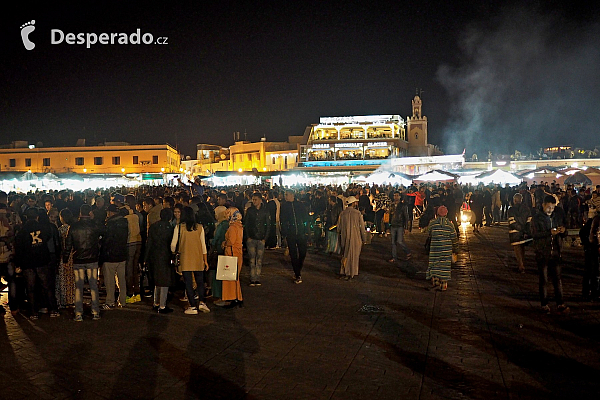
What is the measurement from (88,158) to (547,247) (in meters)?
64.1

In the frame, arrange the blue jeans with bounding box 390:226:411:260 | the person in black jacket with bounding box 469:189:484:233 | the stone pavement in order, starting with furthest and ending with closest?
the person in black jacket with bounding box 469:189:484:233 → the blue jeans with bounding box 390:226:411:260 → the stone pavement

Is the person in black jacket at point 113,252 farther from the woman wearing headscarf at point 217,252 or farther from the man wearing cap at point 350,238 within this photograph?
the man wearing cap at point 350,238

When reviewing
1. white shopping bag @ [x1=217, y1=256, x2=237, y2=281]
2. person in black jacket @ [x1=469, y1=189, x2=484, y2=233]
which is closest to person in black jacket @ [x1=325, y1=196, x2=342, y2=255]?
white shopping bag @ [x1=217, y1=256, x2=237, y2=281]

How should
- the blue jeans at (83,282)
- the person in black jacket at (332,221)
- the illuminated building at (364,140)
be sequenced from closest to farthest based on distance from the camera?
1. the blue jeans at (83,282)
2. the person in black jacket at (332,221)
3. the illuminated building at (364,140)

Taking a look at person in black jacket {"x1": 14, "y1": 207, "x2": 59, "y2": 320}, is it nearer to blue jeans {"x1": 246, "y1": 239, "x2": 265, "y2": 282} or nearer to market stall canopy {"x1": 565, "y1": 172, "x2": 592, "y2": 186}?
blue jeans {"x1": 246, "y1": 239, "x2": 265, "y2": 282}

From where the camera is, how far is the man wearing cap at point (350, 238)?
9828mm

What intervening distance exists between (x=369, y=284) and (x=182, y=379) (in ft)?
16.8

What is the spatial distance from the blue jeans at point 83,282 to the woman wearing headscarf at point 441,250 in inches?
199

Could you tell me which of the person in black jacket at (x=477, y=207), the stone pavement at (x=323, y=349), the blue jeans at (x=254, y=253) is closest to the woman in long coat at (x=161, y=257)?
the stone pavement at (x=323, y=349)

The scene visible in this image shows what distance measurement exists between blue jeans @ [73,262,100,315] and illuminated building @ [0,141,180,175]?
184 feet

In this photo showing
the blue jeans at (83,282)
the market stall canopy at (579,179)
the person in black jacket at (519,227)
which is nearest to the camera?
the blue jeans at (83,282)

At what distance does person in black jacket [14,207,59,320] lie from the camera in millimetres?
7078

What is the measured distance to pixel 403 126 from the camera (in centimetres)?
8181

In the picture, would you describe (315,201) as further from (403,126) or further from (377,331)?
(403,126)
